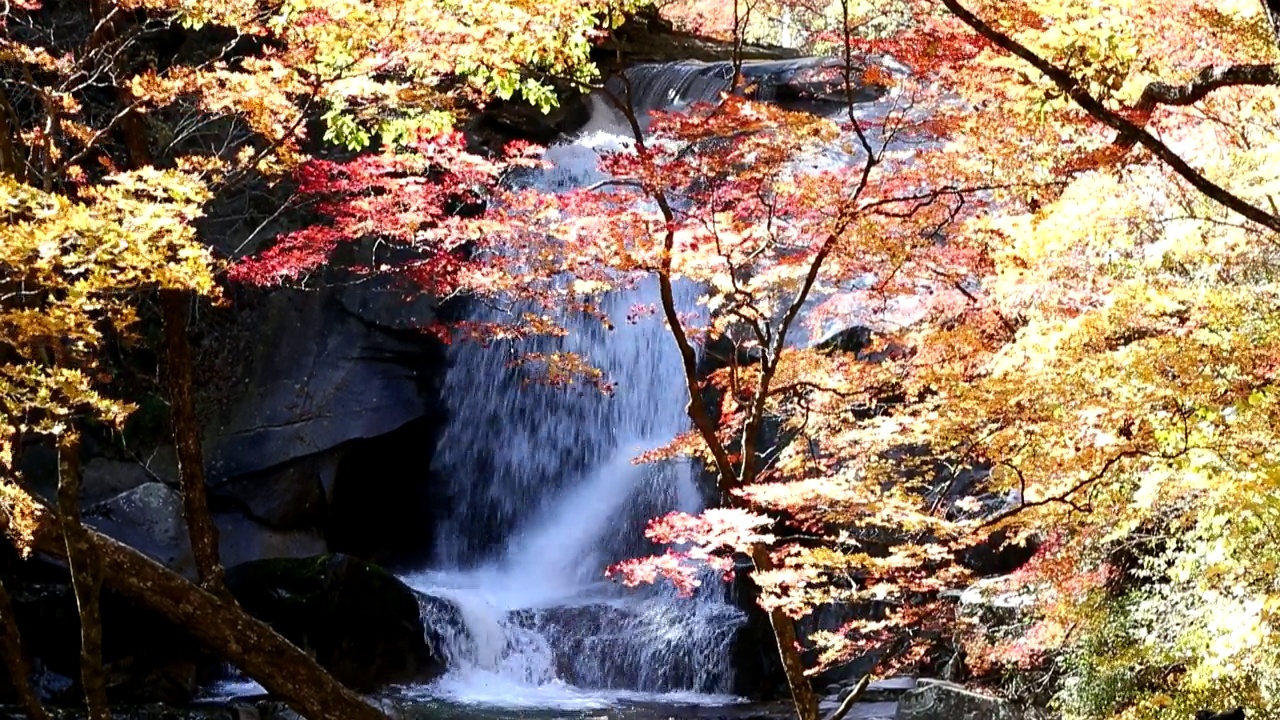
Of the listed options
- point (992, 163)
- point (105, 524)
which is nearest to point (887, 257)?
point (992, 163)

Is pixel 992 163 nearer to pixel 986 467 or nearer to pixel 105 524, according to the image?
pixel 986 467

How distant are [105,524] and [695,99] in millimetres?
10454

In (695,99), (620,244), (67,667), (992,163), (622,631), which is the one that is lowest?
(67,667)

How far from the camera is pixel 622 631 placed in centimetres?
1166

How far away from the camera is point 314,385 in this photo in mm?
14844

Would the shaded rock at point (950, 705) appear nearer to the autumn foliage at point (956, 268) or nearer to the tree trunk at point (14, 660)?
the autumn foliage at point (956, 268)

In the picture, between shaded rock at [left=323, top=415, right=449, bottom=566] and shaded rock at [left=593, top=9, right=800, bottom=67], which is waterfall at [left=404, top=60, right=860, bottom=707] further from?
shaded rock at [left=593, top=9, right=800, bottom=67]

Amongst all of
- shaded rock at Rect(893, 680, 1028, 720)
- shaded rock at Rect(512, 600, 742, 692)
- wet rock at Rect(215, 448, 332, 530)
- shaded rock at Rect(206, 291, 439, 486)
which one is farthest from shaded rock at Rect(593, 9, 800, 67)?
shaded rock at Rect(893, 680, 1028, 720)

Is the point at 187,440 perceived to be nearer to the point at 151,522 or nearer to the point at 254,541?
the point at 151,522

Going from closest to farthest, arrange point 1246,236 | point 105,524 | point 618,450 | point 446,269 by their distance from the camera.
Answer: point 1246,236
point 446,269
point 105,524
point 618,450

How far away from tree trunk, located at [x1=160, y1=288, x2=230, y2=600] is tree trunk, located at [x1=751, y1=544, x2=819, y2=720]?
11.3 feet

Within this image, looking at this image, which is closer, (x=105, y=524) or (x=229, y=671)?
(x=229, y=671)

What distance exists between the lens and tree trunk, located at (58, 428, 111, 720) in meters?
4.99

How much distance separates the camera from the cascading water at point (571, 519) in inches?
445
